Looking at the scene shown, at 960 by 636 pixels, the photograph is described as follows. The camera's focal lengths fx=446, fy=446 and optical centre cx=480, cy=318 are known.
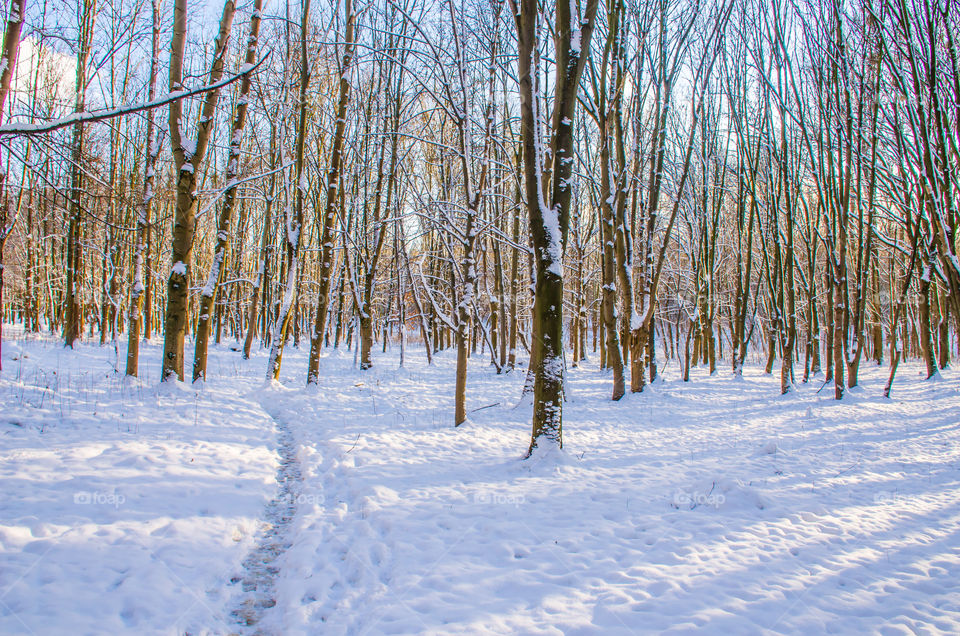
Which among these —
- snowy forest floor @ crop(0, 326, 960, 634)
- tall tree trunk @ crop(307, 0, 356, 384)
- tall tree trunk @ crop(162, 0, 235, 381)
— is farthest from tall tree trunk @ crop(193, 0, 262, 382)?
tall tree trunk @ crop(307, 0, 356, 384)

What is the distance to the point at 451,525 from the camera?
167 inches

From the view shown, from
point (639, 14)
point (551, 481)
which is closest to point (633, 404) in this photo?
point (551, 481)

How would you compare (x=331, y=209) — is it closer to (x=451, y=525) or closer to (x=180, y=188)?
(x=180, y=188)

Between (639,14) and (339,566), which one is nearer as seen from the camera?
(339,566)

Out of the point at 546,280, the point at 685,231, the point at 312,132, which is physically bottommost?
the point at 546,280

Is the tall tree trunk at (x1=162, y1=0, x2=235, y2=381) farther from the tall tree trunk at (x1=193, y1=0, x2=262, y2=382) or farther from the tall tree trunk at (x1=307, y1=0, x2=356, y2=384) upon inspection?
the tall tree trunk at (x1=307, y1=0, x2=356, y2=384)

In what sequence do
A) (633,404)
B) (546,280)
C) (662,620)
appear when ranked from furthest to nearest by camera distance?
(633,404), (546,280), (662,620)

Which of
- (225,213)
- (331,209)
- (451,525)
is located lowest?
(451,525)

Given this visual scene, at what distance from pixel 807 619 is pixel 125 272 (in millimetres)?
29466

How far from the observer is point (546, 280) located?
583cm

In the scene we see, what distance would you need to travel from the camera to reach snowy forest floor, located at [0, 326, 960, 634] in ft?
9.55

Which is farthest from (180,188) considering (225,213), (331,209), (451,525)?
(451,525)

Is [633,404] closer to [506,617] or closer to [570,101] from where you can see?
[570,101]

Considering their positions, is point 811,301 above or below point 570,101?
below
